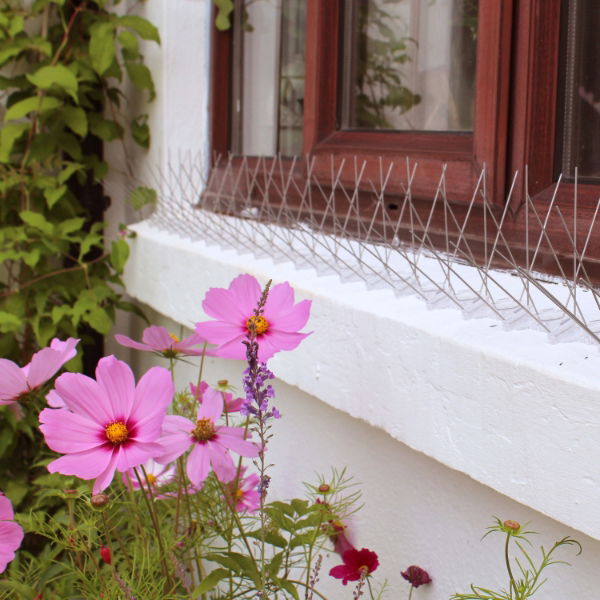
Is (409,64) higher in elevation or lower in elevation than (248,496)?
higher

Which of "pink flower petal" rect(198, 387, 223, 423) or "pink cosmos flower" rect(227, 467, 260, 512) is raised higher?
"pink flower petal" rect(198, 387, 223, 423)

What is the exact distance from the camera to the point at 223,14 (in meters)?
1.77

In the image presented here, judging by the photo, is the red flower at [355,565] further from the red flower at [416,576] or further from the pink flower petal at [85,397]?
the pink flower petal at [85,397]

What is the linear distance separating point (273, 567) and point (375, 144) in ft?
2.29

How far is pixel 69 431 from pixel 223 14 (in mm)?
1302

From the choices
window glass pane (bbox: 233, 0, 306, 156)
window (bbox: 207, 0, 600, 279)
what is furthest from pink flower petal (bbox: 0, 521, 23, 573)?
window glass pane (bbox: 233, 0, 306, 156)

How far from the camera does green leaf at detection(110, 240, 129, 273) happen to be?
1819mm

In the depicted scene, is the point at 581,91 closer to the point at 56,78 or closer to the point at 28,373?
the point at 28,373

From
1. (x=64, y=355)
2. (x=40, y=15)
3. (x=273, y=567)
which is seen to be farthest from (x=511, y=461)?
(x=40, y=15)

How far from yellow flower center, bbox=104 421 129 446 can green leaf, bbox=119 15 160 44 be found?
4.31 ft

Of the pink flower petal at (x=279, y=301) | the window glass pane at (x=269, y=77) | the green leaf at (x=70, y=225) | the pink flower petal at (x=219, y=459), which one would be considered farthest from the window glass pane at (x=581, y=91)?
the green leaf at (x=70, y=225)

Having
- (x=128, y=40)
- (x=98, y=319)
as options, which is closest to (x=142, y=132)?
(x=128, y=40)

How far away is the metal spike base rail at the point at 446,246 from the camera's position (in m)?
0.77

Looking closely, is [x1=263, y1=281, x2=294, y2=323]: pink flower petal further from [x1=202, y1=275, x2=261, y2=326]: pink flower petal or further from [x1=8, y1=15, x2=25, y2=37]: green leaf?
[x1=8, y1=15, x2=25, y2=37]: green leaf
